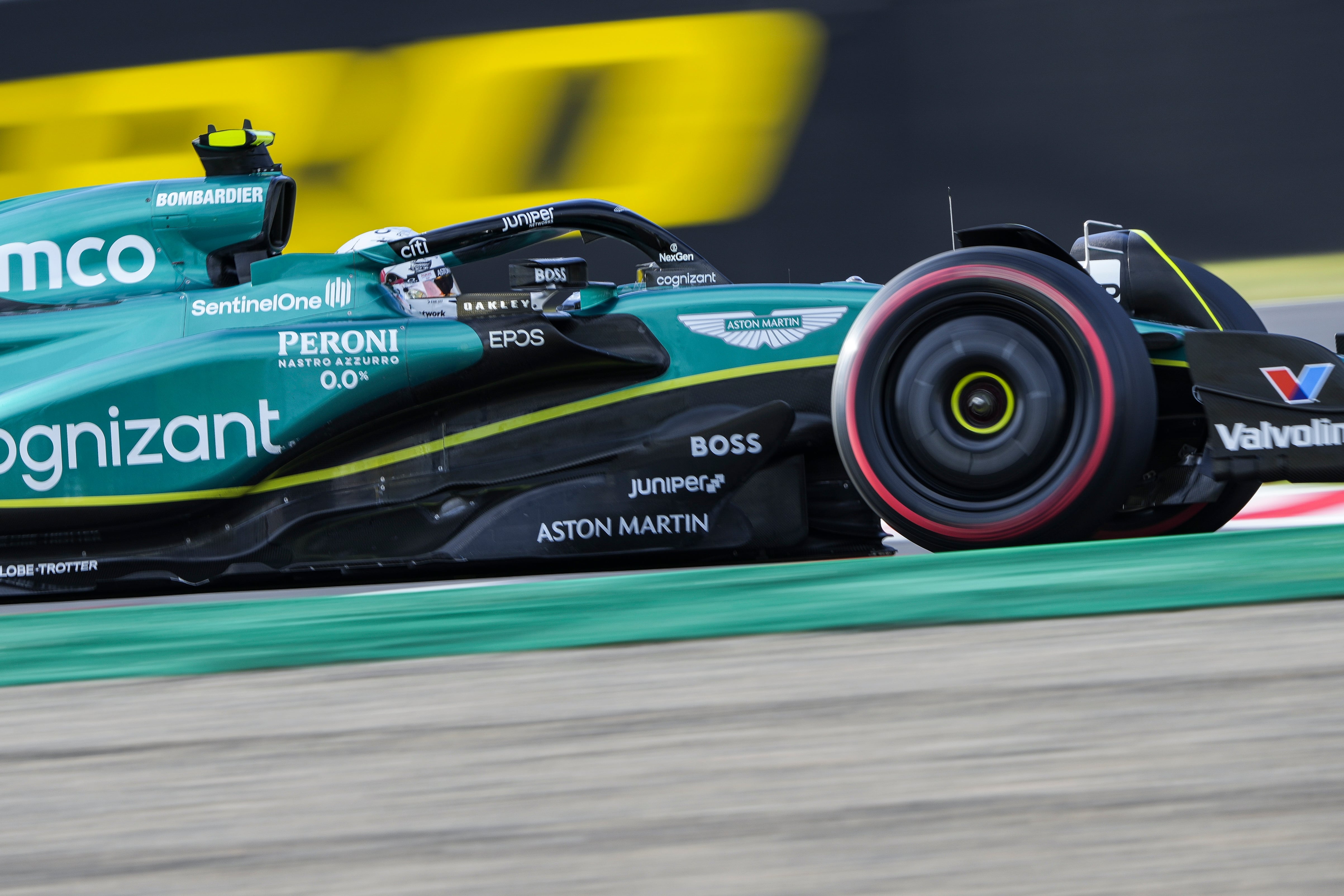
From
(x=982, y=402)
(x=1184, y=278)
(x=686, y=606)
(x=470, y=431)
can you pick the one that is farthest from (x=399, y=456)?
(x=1184, y=278)

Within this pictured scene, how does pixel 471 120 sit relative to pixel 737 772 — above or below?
above

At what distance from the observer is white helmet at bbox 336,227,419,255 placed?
3.58 meters

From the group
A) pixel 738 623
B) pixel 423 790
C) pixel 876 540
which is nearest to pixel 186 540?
pixel 876 540

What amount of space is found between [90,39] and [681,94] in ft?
10.6

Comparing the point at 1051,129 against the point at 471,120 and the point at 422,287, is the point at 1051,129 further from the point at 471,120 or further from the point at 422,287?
the point at 422,287

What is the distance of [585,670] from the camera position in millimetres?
1312

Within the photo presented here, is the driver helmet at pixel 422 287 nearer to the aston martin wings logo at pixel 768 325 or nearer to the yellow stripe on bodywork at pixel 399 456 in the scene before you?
the yellow stripe on bodywork at pixel 399 456

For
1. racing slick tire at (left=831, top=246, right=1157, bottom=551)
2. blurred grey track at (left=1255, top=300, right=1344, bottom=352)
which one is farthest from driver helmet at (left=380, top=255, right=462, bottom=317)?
blurred grey track at (left=1255, top=300, right=1344, bottom=352)

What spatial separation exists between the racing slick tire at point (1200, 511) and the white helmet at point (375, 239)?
216cm

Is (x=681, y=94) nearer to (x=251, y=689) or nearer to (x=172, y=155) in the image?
(x=172, y=155)

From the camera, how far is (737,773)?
102 cm

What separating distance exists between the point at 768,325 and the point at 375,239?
1.45m

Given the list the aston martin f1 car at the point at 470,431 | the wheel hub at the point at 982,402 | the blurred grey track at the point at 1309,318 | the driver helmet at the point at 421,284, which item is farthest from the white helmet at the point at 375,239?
the blurred grey track at the point at 1309,318

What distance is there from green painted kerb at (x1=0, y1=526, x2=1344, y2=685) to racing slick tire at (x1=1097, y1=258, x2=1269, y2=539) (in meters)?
1.55
